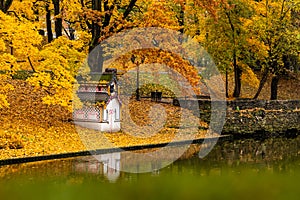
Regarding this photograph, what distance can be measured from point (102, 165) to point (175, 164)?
250cm

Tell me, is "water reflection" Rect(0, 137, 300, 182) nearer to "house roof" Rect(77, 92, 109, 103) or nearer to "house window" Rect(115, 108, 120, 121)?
"house window" Rect(115, 108, 120, 121)

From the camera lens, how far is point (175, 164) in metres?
18.8

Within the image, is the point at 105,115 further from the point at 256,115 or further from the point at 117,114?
the point at 256,115

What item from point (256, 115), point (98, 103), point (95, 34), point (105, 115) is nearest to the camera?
point (98, 103)

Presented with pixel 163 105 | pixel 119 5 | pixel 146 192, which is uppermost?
pixel 119 5

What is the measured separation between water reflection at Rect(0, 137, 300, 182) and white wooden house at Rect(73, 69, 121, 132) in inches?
110

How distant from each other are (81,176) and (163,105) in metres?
14.5

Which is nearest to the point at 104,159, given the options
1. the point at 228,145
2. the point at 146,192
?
the point at 146,192

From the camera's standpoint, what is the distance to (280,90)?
4066 centimetres

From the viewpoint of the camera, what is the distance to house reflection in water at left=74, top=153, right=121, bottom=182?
16.5 m

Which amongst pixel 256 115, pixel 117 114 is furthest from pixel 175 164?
pixel 256 115

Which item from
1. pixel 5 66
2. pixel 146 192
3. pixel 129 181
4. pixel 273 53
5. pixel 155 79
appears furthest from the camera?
pixel 155 79

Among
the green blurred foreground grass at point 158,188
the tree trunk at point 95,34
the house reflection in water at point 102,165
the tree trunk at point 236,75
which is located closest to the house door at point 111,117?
the tree trunk at point 95,34

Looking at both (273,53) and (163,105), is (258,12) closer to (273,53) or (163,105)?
(273,53)
